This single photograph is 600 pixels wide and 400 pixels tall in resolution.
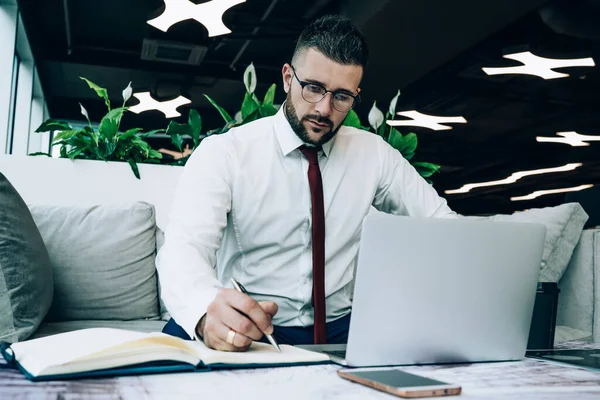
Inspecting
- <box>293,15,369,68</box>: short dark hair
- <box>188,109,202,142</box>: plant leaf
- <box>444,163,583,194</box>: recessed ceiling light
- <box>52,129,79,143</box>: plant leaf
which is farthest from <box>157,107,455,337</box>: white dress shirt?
<box>444,163,583,194</box>: recessed ceiling light

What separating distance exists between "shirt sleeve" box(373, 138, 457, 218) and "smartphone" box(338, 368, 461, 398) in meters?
1.01

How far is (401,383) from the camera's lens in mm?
710

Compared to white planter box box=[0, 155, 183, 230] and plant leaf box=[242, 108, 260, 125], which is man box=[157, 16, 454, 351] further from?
white planter box box=[0, 155, 183, 230]

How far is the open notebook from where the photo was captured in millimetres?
711

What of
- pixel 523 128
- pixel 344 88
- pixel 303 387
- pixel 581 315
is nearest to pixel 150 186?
pixel 344 88

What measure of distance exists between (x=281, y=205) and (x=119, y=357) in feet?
2.83

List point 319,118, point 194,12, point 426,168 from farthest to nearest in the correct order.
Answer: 1. point 194,12
2. point 426,168
3. point 319,118

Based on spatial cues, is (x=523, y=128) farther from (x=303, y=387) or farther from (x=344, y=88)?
(x=303, y=387)

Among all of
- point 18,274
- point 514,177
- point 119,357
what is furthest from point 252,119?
point 514,177

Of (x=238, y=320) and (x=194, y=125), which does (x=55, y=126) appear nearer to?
(x=194, y=125)

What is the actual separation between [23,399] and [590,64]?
5.96 m

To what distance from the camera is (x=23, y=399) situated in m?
0.60

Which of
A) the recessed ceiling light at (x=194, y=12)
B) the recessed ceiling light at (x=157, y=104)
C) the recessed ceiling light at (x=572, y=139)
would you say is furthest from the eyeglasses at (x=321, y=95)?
the recessed ceiling light at (x=572, y=139)

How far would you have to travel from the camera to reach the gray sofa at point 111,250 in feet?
7.05
